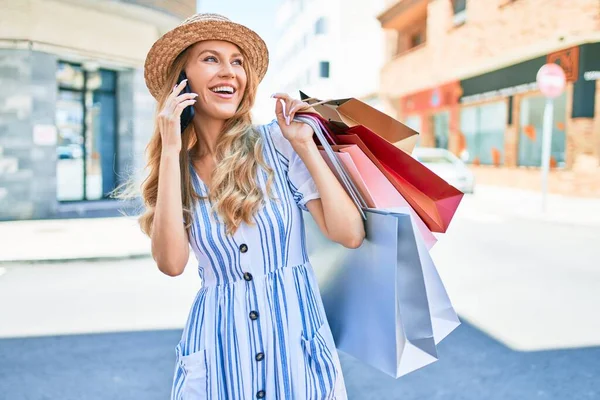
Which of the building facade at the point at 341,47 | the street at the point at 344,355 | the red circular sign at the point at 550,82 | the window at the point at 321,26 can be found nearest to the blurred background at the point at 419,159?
the street at the point at 344,355

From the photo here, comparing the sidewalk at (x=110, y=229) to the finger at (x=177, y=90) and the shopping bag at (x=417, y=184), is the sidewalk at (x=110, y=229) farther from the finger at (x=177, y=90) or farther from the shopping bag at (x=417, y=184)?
the shopping bag at (x=417, y=184)

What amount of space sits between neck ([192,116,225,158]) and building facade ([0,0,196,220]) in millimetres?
11409

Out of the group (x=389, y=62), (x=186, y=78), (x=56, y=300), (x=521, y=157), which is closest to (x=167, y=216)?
(x=186, y=78)

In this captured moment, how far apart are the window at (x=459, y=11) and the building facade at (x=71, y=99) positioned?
1309cm

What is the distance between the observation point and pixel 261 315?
1.77m

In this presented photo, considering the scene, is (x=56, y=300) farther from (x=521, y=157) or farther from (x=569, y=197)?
(x=521, y=157)

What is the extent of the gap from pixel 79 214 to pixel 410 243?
49.4 ft

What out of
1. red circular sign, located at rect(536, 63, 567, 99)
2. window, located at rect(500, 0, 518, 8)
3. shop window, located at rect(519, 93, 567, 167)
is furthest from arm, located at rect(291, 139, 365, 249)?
window, located at rect(500, 0, 518, 8)

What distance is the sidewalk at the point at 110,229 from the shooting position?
9.35m

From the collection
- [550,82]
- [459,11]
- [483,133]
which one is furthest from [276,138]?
[459,11]

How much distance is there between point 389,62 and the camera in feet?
109

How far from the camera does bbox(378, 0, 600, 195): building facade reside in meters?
18.8

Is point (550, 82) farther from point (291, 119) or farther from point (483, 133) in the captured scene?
point (291, 119)

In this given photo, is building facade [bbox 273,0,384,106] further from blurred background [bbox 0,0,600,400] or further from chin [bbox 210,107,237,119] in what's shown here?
chin [bbox 210,107,237,119]
